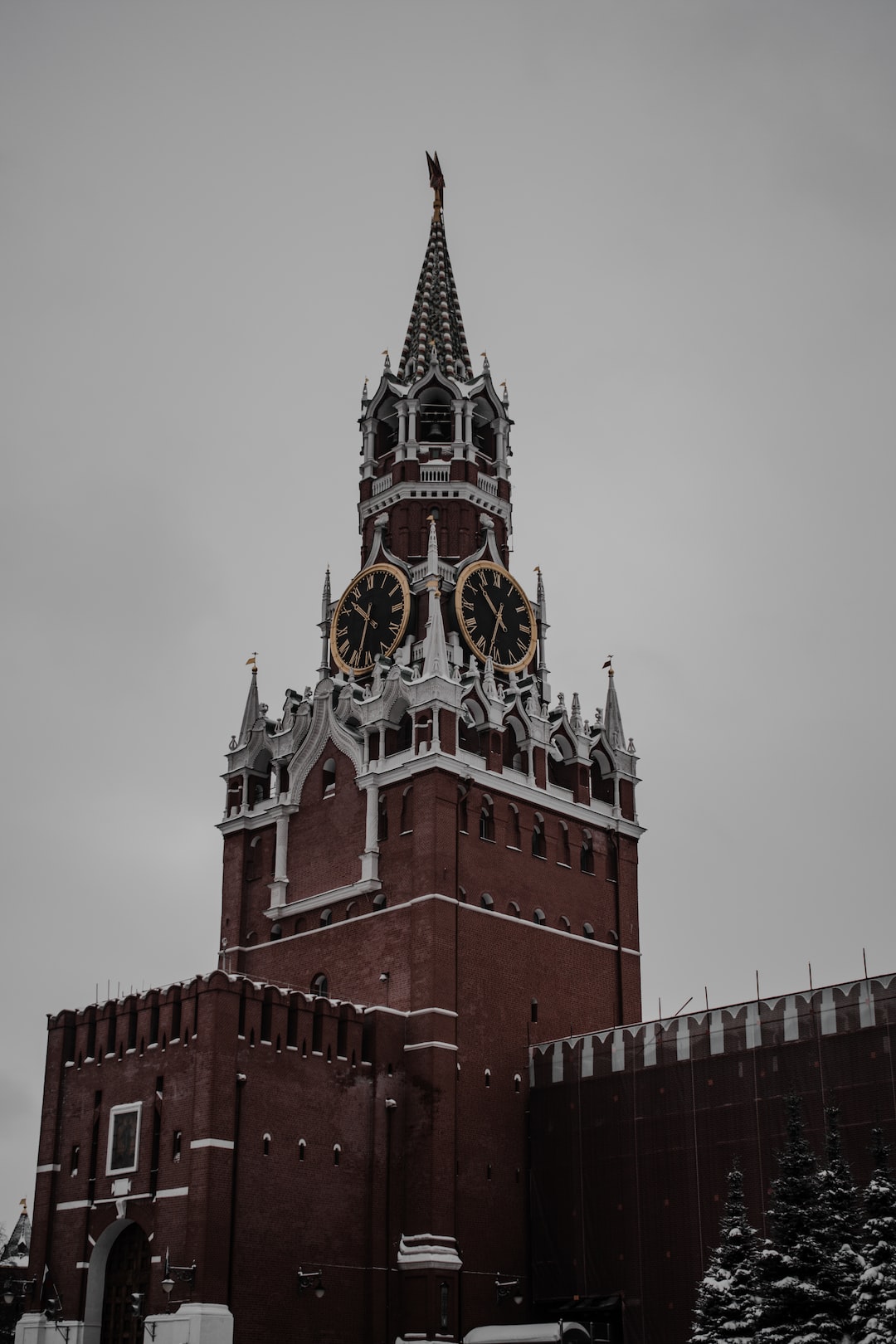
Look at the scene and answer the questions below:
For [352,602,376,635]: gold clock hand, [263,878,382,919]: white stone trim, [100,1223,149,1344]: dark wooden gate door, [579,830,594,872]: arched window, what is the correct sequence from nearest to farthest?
[100,1223,149,1344]: dark wooden gate door < [263,878,382,919]: white stone trim < [579,830,594,872]: arched window < [352,602,376,635]: gold clock hand

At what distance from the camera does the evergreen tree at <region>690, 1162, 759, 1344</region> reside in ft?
158

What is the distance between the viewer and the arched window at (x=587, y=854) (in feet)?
243

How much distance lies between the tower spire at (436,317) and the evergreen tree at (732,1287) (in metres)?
45.9

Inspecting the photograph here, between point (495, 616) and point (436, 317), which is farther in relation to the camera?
point (436, 317)

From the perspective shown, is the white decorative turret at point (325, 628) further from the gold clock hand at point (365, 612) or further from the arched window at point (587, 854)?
the arched window at point (587, 854)

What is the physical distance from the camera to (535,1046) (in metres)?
67.6

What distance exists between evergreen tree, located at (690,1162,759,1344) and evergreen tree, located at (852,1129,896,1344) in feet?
12.5

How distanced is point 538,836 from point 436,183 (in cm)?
3820

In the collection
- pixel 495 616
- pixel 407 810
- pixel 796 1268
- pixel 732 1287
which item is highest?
pixel 495 616

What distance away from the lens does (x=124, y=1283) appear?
59094mm

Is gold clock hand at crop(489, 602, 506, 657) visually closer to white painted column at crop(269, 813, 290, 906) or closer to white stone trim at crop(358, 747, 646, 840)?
white stone trim at crop(358, 747, 646, 840)

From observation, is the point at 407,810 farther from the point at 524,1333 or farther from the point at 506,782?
the point at 524,1333

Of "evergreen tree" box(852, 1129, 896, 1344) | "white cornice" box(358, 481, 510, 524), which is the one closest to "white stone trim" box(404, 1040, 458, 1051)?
"evergreen tree" box(852, 1129, 896, 1344)

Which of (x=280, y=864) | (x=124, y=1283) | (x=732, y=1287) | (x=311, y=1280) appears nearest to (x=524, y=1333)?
(x=311, y=1280)
